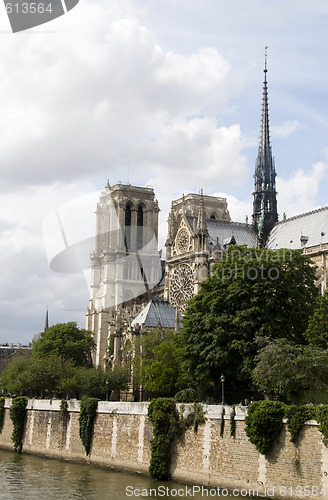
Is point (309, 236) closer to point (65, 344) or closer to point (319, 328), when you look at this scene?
point (65, 344)

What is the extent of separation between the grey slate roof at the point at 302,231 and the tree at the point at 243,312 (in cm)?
2276

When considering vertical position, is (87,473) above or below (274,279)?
below

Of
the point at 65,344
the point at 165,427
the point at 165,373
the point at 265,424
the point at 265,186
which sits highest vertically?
the point at 265,186

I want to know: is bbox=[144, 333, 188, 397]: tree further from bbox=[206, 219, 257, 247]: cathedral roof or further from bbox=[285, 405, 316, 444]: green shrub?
bbox=[206, 219, 257, 247]: cathedral roof

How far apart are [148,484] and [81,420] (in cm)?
957

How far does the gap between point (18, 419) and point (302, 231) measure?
33.1 metres

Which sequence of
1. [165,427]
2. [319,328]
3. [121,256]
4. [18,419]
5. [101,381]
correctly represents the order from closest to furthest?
[165,427]
[319,328]
[18,419]
[101,381]
[121,256]

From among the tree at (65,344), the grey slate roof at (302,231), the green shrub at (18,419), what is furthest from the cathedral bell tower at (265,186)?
the green shrub at (18,419)

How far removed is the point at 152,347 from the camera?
6156 centimetres

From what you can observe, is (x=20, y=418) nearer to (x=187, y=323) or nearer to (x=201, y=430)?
(x=187, y=323)

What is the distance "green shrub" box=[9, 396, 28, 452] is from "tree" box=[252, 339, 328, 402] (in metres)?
19.8

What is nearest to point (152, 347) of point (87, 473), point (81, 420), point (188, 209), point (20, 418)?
point (20, 418)
